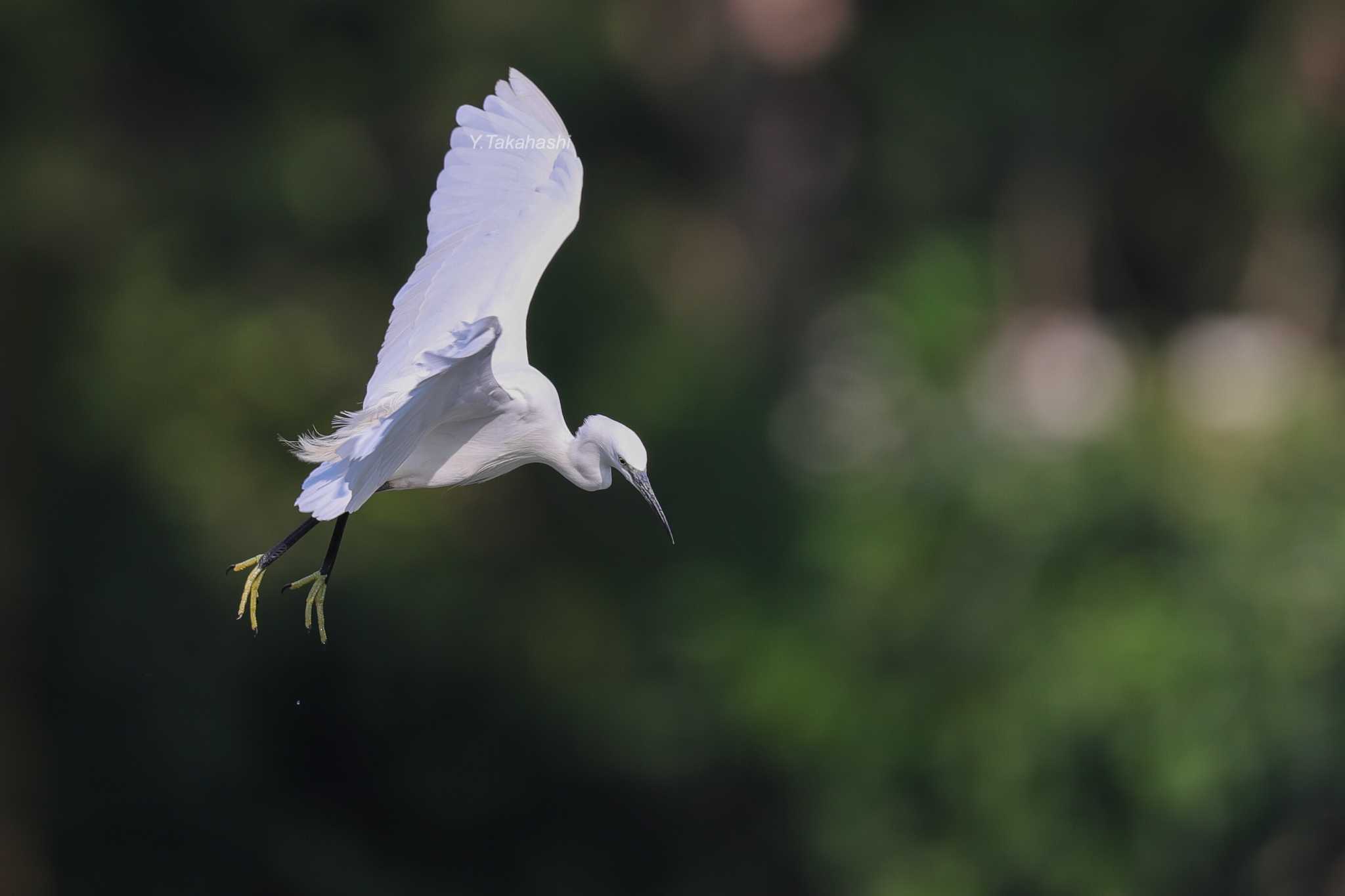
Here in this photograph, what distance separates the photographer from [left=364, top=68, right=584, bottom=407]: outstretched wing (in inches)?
126

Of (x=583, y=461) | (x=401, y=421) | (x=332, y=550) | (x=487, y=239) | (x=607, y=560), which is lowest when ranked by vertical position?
(x=607, y=560)

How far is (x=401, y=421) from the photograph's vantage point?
2.58 m

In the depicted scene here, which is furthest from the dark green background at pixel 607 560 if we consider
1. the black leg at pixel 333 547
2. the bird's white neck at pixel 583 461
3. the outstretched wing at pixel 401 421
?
the outstretched wing at pixel 401 421

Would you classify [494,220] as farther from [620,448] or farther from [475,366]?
[475,366]

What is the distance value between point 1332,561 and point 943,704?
1.88 meters

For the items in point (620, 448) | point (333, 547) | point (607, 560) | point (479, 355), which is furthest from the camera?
point (607, 560)

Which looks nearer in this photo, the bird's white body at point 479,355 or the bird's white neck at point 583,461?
the bird's white body at point 479,355

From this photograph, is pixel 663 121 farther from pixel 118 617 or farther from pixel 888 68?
pixel 118 617

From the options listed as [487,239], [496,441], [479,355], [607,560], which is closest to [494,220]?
[487,239]

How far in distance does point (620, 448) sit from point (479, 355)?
1.61 feet

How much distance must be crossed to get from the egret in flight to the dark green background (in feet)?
13.8

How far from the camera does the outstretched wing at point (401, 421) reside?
249cm

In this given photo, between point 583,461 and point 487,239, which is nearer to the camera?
point 583,461

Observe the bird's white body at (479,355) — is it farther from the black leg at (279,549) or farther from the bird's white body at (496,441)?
the black leg at (279,549)
